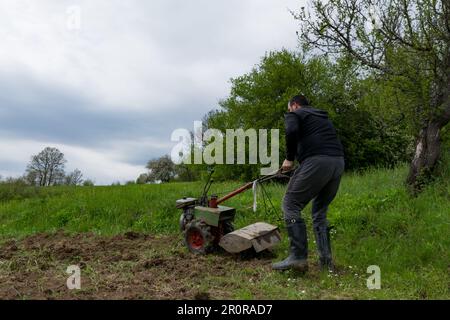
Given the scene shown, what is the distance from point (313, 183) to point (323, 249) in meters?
0.87

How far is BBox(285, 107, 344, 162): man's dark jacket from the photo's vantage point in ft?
17.2

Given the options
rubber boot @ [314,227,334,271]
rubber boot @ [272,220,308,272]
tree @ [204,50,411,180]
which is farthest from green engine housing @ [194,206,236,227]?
tree @ [204,50,411,180]

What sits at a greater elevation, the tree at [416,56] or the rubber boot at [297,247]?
the tree at [416,56]

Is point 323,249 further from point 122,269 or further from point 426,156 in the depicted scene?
point 426,156

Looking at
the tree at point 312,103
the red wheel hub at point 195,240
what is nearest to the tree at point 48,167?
the tree at point 312,103

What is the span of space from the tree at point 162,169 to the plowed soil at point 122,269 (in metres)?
27.9

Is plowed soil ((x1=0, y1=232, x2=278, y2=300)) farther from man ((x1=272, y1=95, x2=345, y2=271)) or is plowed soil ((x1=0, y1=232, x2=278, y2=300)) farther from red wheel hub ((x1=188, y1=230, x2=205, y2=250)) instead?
man ((x1=272, y1=95, x2=345, y2=271))

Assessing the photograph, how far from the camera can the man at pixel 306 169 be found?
5203mm

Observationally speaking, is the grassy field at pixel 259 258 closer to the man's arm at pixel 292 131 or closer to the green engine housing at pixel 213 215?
the green engine housing at pixel 213 215

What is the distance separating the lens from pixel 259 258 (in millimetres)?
6398

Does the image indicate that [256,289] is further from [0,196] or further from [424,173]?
[0,196]

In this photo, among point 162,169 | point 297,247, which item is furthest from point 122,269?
point 162,169

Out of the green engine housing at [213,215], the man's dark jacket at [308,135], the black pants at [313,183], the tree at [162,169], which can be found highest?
the tree at [162,169]

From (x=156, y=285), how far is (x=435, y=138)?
21.3 feet
